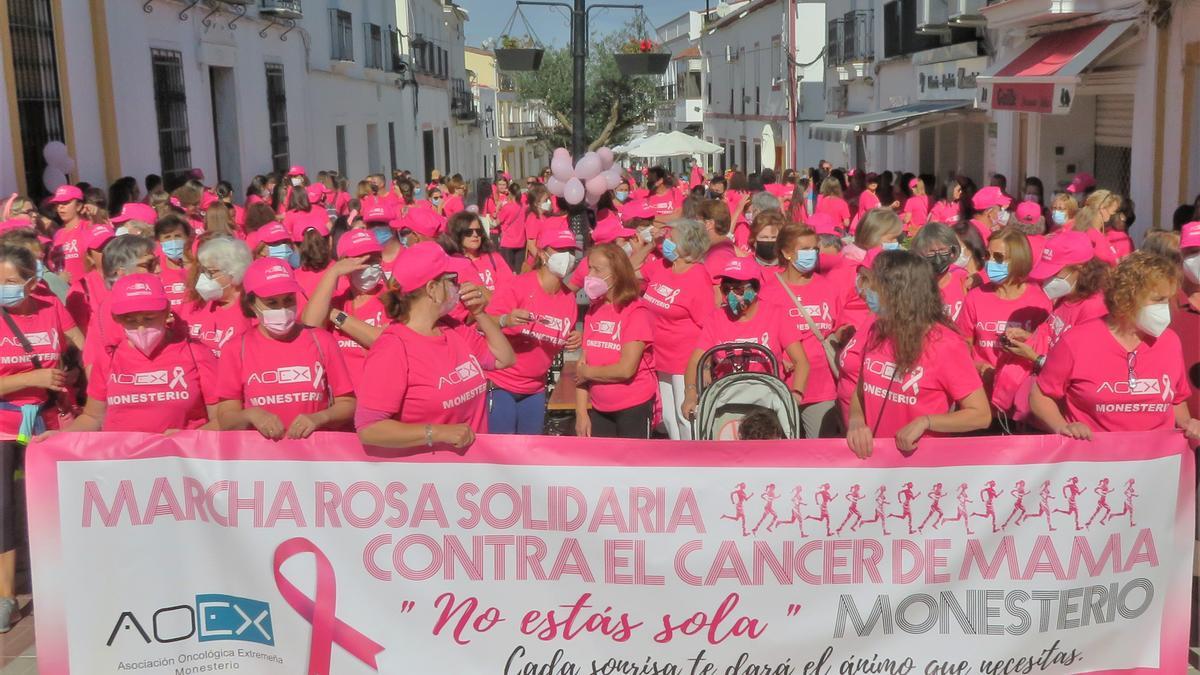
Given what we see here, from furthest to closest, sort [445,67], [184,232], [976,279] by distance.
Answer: [445,67], [184,232], [976,279]

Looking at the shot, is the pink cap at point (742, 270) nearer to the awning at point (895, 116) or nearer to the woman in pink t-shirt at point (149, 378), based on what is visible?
the woman in pink t-shirt at point (149, 378)

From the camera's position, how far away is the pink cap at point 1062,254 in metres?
6.05

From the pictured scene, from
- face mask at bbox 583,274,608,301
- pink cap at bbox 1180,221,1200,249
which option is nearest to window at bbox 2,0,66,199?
face mask at bbox 583,274,608,301

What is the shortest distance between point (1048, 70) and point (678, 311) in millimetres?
9876

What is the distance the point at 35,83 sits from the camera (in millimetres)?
12664

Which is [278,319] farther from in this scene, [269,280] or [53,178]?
[53,178]

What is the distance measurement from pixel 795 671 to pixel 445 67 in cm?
4083

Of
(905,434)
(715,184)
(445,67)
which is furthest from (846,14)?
(905,434)

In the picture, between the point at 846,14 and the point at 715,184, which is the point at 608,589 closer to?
the point at 715,184

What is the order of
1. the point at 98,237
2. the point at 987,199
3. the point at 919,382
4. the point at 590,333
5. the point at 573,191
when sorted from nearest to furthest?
the point at 919,382, the point at 590,333, the point at 98,237, the point at 987,199, the point at 573,191

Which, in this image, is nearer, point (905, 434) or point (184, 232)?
point (905, 434)

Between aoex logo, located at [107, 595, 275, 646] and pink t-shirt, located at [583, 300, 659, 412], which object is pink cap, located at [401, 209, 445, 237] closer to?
pink t-shirt, located at [583, 300, 659, 412]

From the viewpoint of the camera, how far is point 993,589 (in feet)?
14.2

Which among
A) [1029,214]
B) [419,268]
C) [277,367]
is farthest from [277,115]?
[419,268]
